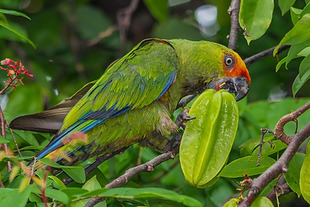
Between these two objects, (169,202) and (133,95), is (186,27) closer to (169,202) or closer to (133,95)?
(133,95)

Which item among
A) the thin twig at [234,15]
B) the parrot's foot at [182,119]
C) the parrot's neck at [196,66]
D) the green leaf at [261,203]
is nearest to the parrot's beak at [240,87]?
the parrot's neck at [196,66]

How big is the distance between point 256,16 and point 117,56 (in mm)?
2630

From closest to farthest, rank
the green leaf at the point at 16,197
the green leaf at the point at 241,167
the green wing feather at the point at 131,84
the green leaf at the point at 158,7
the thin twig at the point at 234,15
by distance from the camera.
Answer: the green leaf at the point at 16,197 → the green leaf at the point at 241,167 → the thin twig at the point at 234,15 → the green wing feather at the point at 131,84 → the green leaf at the point at 158,7

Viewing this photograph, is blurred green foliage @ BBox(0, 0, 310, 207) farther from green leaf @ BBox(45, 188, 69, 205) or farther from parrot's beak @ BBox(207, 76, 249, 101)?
green leaf @ BBox(45, 188, 69, 205)

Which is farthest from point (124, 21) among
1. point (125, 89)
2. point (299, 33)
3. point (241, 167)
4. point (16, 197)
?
point (16, 197)

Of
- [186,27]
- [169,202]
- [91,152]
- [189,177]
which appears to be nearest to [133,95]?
[91,152]

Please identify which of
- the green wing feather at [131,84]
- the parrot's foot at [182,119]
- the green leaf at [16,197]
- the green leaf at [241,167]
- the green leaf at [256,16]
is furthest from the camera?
the green wing feather at [131,84]

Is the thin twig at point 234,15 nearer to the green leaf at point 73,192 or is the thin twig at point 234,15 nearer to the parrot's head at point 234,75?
the parrot's head at point 234,75

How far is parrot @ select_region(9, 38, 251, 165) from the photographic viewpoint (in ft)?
9.46

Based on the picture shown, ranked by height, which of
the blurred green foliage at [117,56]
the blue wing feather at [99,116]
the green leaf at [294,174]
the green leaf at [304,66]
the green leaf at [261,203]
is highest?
the green leaf at [304,66]

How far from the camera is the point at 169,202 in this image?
2.64 metres

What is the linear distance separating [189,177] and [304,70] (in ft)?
1.95

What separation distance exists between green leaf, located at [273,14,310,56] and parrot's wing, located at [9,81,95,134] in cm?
133

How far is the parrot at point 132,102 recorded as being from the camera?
288 centimetres
